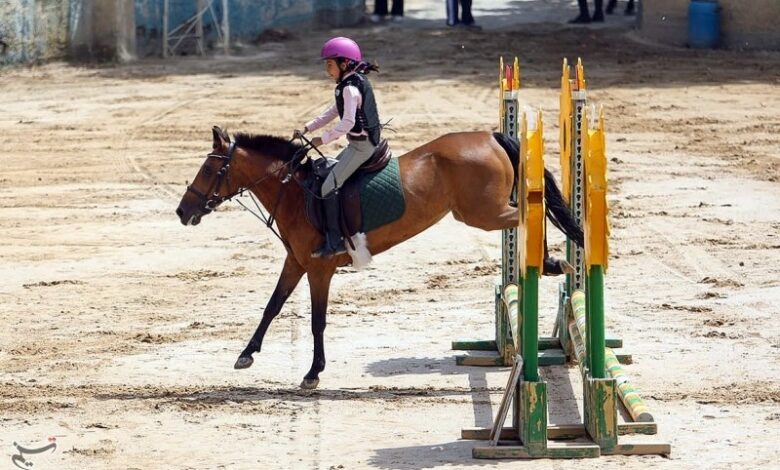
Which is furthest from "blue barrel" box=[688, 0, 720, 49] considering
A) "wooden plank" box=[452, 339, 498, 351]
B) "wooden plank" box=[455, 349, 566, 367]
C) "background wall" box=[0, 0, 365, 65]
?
"wooden plank" box=[455, 349, 566, 367]

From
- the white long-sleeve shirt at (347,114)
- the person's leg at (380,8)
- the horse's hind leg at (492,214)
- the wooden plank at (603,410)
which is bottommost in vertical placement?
the wooden plank at (603,410)

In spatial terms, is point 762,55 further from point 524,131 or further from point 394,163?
point 524,131

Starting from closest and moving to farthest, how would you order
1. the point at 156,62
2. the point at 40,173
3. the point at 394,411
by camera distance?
the point at 394,411 → the point at 40,173 → the point at 156,62

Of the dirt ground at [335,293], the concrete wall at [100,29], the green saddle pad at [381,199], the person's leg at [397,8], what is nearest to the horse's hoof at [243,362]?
the dirt ground at [335,293]

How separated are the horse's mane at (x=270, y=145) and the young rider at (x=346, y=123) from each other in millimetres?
197

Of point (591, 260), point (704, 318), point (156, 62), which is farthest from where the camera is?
point (156, 62)

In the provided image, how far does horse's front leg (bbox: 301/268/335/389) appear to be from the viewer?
10.5 metres

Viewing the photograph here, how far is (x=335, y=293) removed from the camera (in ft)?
43.3

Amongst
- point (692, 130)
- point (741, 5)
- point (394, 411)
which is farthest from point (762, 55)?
point (394, 411)

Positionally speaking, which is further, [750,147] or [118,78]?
[118,78]

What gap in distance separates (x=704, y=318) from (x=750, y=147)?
25.5 feet

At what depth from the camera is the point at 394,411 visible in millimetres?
9953

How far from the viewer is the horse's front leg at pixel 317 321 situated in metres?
10.5

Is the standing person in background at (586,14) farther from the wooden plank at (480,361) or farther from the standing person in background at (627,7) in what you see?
the wooden plank at (480,361)
